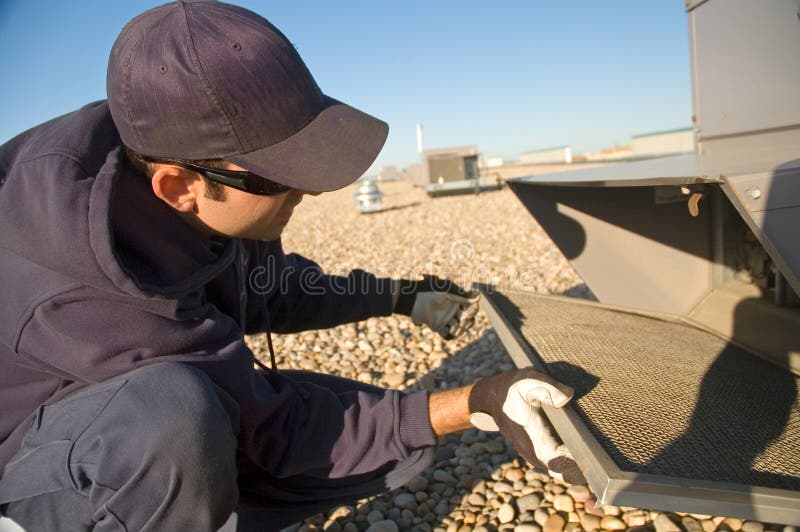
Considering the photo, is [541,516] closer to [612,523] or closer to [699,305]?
[612,523]

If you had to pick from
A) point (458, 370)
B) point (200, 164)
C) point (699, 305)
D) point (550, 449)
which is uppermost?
point (200, 164)

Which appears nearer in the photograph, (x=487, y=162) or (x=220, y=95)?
(x=220, y=95)

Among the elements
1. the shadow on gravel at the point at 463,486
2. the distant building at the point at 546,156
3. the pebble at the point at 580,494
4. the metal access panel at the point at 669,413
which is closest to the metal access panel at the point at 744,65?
the metal access panel at the point at 669,413

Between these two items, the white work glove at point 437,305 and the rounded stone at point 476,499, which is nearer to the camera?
the rounded stone at point 476,499

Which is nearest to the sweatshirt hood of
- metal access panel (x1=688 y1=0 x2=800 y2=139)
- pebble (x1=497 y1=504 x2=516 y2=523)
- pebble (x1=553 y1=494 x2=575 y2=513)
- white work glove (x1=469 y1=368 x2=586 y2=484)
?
white work glove (x1=469 y1=368 x2=586 y2=484)

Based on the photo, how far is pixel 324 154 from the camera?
141cm

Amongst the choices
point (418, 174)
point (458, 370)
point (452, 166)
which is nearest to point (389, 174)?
point (418, 174)

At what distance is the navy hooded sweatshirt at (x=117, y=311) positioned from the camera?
1260mm

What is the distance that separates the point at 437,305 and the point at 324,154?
101 cm

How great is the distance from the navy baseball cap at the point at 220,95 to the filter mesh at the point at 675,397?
2.84 feet

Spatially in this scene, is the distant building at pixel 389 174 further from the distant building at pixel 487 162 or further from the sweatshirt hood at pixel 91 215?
the sweatshirt hood at pixel 91 215

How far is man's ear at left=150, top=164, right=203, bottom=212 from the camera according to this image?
1.36 meters

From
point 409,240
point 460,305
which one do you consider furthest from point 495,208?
point 460,305

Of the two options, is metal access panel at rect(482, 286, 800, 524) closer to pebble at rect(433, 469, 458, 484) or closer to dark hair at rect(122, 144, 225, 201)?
pebble at rect(433, 469, 458, 484)
